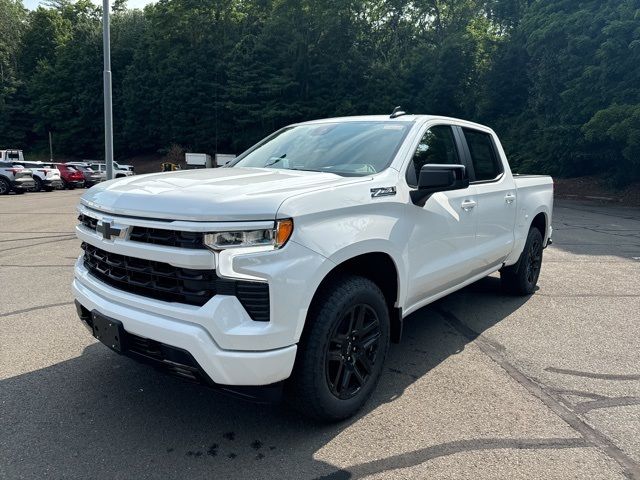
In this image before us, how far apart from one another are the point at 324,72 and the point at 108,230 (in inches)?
1907

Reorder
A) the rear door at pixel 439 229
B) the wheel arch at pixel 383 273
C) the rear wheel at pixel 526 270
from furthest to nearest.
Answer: the rear wheel at pixel 526 270 → the rear door at pixel 439 229 → the wheel arch at pixel 383 273

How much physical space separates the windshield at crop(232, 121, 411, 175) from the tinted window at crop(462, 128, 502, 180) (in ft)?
3.54

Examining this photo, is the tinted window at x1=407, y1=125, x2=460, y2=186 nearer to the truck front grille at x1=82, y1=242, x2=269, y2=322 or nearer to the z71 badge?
the z71 badge

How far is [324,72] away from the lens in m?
48.5

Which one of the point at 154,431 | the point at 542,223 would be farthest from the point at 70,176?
the point at 154,431

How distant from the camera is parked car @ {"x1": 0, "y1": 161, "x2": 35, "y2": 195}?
23214 millimetres

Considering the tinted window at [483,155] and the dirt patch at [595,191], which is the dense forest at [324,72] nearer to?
the dirt patch at [595,191]

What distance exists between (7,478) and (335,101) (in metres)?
47.7

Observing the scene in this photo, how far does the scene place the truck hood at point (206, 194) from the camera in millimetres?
2525

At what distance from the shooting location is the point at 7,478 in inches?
100

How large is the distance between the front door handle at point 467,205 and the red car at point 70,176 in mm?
29622

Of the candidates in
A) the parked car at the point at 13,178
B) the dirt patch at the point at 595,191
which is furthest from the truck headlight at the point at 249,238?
the parked car at the point at 13,178

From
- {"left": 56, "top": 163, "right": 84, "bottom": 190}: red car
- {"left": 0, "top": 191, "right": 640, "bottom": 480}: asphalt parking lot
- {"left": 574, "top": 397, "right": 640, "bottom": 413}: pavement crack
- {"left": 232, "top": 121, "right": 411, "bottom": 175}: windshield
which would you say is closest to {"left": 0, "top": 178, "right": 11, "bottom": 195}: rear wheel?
{"left": 56, "top": 163, "right": 84, "bottom": 190}: red car

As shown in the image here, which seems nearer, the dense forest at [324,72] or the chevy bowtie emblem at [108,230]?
the chevy bowtie emblem at [108,230]
